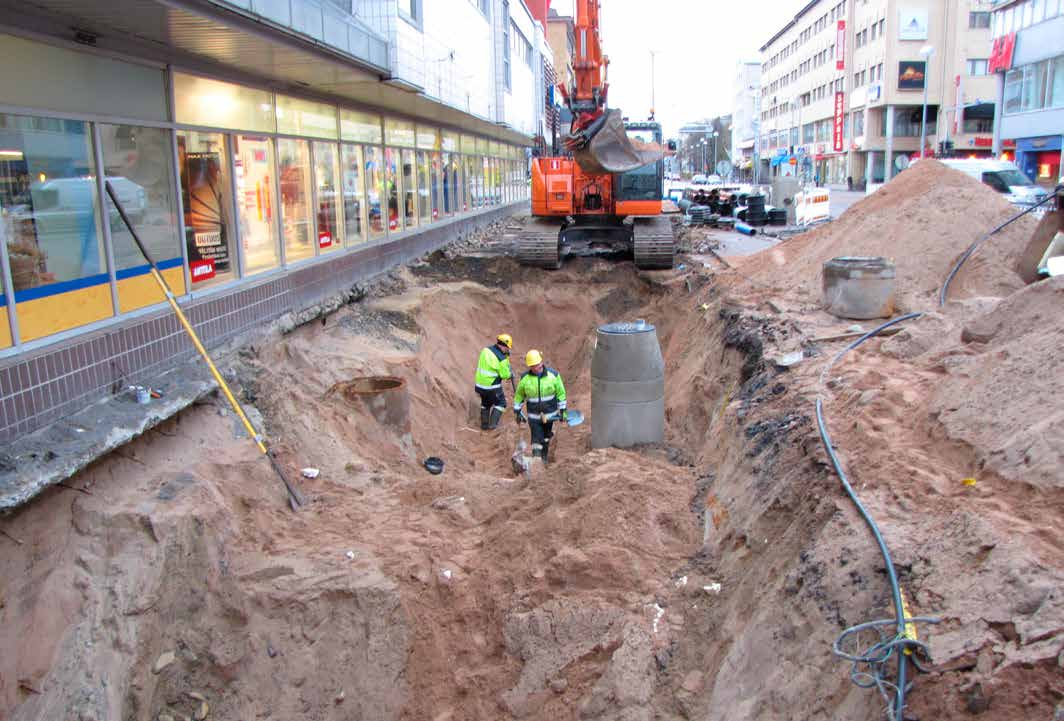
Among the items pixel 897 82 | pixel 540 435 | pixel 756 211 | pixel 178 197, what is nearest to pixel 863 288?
pixel 540 435

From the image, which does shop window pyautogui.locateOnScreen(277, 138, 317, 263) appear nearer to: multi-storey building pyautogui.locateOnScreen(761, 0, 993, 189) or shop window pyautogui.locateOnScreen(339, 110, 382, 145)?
shop window pyautogui.locateOnScreen(339, 110, 382, 145)

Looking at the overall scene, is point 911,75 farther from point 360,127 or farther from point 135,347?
point 135,347

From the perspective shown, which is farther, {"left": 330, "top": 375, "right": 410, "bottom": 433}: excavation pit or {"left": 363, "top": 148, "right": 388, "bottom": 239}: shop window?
{"left": 363, "top": 148, "right": 388, "bottom": 239}: shop window

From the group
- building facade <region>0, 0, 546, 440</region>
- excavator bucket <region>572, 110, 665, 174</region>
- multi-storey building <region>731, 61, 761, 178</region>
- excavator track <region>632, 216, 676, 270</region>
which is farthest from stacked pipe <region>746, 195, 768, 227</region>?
multi-storey building <region>731, 61, 761, 178</region>

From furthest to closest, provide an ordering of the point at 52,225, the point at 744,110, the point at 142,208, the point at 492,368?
1. the point at 744,110
2. the point at 492,368
3. the point at 142,208
4. the point at 52,225

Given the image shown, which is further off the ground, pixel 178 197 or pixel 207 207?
pixel 178 197

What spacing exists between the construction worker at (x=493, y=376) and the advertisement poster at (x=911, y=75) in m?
62.0

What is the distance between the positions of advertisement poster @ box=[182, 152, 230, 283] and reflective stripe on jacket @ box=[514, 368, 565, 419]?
380 centimetres

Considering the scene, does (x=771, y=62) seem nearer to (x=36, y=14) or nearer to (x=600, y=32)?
(x=600, y=32)

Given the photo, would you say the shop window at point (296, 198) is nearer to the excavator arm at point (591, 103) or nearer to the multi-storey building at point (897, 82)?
the excavator arm at point (591, 103)

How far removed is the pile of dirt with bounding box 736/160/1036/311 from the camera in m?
11.0

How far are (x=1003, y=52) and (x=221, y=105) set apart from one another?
1801 inches

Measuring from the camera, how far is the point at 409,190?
18562mm

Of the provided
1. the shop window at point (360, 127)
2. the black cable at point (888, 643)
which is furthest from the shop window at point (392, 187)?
the black cable at point (888, 643)
